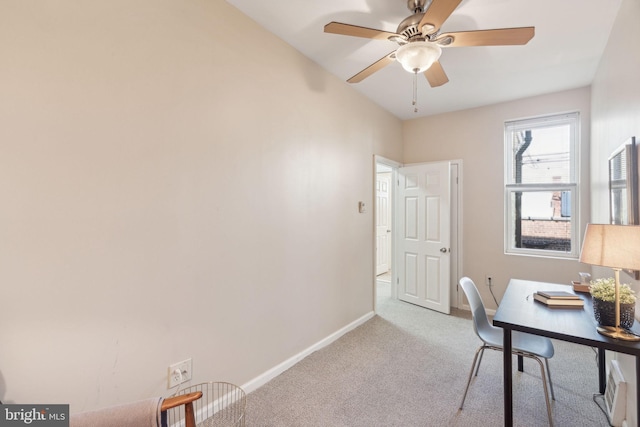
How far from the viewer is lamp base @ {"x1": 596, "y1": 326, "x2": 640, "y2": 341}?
4.11ft

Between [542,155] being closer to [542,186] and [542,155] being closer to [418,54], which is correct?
[542,186]

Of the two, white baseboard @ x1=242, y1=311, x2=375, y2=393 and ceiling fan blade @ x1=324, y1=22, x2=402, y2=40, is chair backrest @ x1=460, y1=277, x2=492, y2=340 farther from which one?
ceiling fan blade @ x1=324, y1=22, x2=402, y2=40

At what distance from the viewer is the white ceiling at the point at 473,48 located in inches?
75.2

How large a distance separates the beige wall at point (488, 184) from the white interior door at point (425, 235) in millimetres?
Result: 355

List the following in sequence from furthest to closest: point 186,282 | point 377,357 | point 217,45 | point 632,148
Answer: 1. point 377,357
2. point 217,45
3. point 186,282
4. point 632,148

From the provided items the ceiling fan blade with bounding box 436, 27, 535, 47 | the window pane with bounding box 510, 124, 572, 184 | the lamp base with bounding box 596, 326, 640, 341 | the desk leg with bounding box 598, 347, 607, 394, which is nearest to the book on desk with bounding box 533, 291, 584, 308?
the lamp base with bounding box 596, 326, 640, 341

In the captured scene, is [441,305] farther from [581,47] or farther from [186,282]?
[186,282]

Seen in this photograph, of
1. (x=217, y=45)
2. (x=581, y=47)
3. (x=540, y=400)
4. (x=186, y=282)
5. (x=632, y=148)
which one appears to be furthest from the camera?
(x=581, y=47)

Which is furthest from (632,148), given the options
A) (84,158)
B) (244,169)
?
(84,158)

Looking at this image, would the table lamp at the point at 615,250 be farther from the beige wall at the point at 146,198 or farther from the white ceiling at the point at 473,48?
the beige wall at the point at 146,198

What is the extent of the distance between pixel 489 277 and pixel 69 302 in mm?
4028

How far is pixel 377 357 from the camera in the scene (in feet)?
8.52

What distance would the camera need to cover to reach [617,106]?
1928mm

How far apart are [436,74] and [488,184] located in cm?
212
